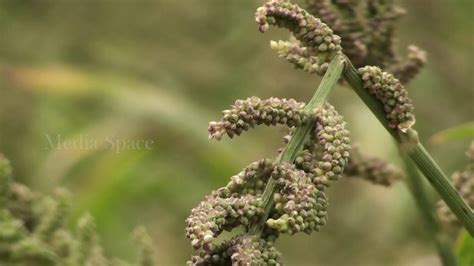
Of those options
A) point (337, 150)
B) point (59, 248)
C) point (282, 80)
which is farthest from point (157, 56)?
point (337, 150)

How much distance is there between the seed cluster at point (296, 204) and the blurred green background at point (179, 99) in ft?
6.09

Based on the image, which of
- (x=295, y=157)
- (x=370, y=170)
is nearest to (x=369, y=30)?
(x=370, y=170)

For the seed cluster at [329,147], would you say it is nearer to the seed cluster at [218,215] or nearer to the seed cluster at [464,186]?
the seed cluster at [218,215]

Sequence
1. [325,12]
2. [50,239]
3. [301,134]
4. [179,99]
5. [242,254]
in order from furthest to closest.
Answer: [179,99]
[50,239]
[325,12]
[301,134]
[242,254]

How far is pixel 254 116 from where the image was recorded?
0.95 meters

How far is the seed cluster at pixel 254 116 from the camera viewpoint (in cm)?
94

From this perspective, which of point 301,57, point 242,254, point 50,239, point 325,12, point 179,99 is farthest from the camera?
point 179,99

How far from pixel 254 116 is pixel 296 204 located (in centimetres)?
11

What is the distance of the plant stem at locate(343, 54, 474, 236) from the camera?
3.45 ft

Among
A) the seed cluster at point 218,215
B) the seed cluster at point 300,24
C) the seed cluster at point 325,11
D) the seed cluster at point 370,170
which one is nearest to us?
the seed cluster at point 218,215

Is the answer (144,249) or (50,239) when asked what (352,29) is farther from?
(50,239)

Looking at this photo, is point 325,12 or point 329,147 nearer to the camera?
point 329,147

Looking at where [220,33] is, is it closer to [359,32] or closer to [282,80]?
[282,80]

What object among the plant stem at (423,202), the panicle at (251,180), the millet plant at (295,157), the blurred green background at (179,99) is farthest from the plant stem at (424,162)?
the blurred green background at (179,99)
